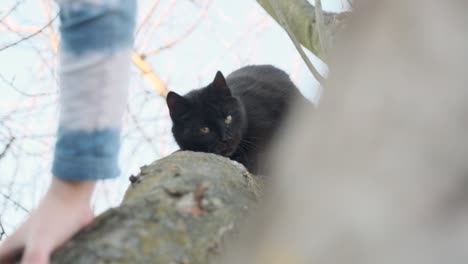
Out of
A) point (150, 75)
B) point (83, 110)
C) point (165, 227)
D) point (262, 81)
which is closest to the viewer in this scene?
point (83, 110)

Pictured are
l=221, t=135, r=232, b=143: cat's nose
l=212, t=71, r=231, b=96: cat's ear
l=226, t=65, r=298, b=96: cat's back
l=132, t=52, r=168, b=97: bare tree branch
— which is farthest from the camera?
l=132, t=52, r=168, b=97: bare tree branch

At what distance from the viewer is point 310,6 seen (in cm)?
286

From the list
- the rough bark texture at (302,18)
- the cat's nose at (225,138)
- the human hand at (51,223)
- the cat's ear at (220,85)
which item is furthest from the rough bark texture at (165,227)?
the rough bark texture at (302,18)

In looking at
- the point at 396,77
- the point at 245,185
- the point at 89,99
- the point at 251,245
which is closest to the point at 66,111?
the point at 89,99

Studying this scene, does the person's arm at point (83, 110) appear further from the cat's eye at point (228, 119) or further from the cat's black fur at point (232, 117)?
the cat's eye at point (228, 119)

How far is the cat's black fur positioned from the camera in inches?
105

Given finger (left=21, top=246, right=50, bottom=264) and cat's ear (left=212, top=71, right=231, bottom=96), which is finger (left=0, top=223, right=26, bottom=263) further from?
cat's ear (left=212, top=71, right=231, bottom=96)

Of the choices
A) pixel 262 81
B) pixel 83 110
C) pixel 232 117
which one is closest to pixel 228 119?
pixel 232 117

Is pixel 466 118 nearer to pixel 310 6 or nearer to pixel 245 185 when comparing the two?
pixel 245 185

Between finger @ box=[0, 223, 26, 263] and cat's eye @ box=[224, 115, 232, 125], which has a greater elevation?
finger @ box=[0, 223, 26, 263]

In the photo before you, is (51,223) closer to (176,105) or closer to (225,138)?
(225,138)

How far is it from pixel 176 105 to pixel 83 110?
6.95 ft

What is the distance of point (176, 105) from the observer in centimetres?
286

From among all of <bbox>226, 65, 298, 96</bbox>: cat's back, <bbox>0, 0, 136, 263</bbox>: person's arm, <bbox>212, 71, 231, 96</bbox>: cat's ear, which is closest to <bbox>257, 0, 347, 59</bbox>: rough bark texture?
<bbox>226, 65, 298, 96</bbox>: cat's back
